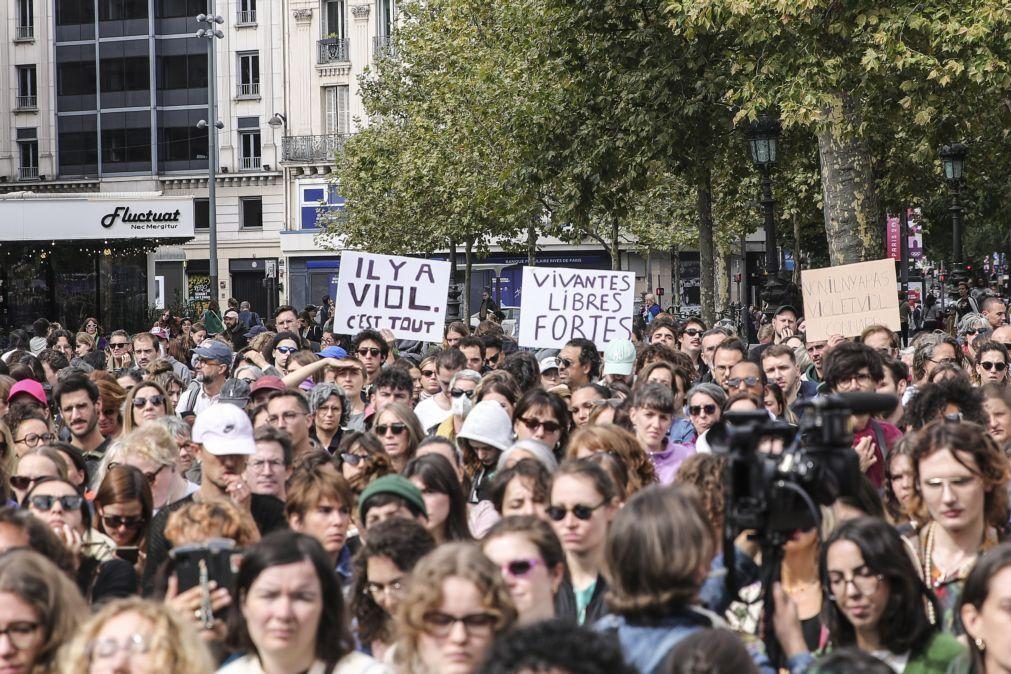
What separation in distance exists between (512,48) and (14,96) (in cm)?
4047

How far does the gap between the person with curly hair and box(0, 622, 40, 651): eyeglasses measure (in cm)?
120

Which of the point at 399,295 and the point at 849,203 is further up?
Answer: the point at 849,203

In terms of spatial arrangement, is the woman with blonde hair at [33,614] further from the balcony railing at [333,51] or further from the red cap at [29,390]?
the balcony railing at [333,51]

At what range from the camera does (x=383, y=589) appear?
5.81m

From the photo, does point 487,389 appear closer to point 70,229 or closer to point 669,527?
point 669,527

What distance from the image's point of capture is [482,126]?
33.8 m

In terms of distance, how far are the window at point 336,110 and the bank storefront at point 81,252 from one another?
1177 inches

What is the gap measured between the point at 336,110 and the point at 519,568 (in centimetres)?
5885

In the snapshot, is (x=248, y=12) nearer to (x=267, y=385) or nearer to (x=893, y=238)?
(x=893, y=238)

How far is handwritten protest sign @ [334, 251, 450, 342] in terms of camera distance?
15320 millimetres

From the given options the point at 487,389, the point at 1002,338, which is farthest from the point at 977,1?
the point at 487,389

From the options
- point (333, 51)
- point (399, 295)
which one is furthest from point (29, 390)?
point (333, 51)

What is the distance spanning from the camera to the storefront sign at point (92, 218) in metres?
31.5

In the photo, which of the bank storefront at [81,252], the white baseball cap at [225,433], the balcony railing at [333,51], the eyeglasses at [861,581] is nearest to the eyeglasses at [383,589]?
the eyeglasses at [861,581]
